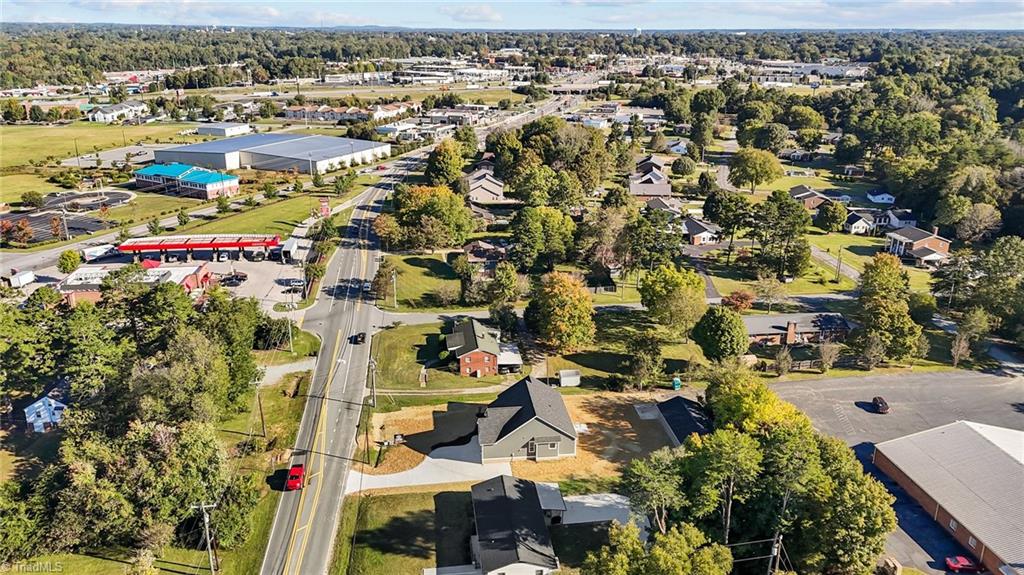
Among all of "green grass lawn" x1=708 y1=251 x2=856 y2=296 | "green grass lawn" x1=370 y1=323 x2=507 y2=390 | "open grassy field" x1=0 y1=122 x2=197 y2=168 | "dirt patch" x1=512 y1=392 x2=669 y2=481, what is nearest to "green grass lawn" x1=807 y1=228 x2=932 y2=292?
"green grass lawn" x1=708 y1=251 x2=856 y2=296

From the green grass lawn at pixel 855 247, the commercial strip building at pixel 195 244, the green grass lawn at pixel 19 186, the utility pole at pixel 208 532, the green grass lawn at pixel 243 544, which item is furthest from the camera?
the green grass lawn at pixel 19 186

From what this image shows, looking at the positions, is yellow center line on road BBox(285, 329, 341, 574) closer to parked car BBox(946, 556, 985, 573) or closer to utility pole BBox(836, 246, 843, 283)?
parked car BBox(946, 556, 985, 573)

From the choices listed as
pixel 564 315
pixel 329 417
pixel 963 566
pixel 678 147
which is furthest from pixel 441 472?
pixel 678 147

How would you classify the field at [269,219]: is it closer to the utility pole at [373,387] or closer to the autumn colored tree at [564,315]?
the utility pole at [373,387]

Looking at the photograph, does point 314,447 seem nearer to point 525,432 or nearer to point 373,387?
point 373,387

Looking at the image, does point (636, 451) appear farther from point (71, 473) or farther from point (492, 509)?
point (71, 473)

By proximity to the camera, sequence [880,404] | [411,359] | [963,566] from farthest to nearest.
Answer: [411,359], [880,404], [963,566]

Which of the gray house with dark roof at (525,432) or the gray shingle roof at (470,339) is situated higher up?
the gray shingle roof at (470,339)

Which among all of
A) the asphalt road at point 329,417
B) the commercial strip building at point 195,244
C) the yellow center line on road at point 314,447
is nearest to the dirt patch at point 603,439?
the asphalt road at point 329,417
